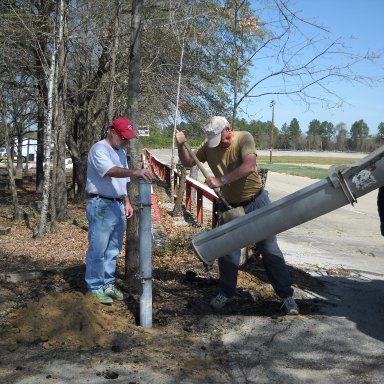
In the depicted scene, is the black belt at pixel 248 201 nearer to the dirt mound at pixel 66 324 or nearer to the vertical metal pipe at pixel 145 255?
the vertical metal pipe at pixel 145 255

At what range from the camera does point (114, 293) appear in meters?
5.03

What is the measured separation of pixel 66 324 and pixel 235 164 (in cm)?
205

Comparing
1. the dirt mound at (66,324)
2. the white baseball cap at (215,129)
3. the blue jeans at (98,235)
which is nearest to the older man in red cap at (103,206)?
the blue jeans at (98,235)

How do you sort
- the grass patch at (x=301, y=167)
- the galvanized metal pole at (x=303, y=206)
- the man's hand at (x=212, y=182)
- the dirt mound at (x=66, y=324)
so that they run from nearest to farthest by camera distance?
the galvanized metal pole at (x=303, y=206)
the dirt mound at (x=66, y=324)
the man's hand at (x=212, y=182)
the grass patch at (x=301, y=167)

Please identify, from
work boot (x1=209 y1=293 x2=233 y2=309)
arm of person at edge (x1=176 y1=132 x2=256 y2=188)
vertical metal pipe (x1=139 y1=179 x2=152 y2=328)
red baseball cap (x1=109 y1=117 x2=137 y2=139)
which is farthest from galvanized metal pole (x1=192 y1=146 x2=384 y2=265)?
red baseball cap (x1=109 y1=117 x2=137 y2=139)

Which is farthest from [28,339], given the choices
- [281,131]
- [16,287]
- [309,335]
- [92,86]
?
[281,131]

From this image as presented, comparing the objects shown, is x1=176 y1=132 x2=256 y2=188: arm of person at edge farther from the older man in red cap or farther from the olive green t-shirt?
the older man in red cap

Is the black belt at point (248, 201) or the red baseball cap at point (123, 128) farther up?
the red baseball cap at point (123, 128)

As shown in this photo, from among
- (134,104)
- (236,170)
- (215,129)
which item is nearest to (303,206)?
(236,170)

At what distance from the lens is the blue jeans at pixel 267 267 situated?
4.96 metres

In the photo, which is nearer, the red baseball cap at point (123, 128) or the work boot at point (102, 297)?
the work boot at point (102, 297)

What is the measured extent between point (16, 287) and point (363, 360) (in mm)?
3408

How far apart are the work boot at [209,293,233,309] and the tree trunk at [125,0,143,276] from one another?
39.4 inches

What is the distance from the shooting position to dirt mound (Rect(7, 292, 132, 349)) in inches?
159
